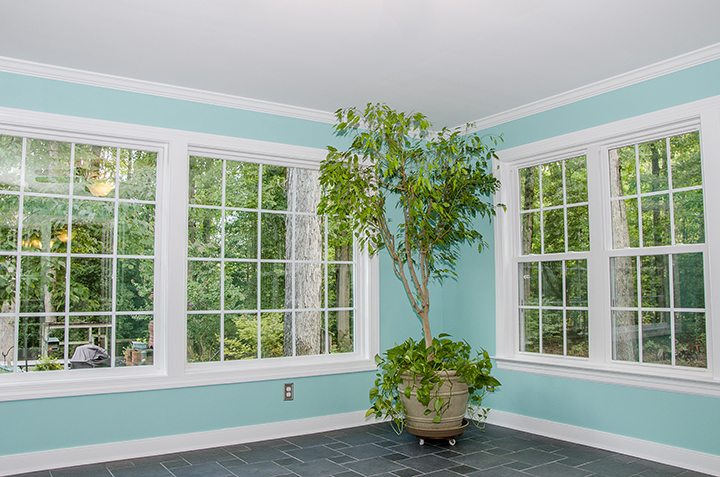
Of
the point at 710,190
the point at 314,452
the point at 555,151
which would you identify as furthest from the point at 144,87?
the point at 710,190

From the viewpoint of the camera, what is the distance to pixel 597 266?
4375 mm

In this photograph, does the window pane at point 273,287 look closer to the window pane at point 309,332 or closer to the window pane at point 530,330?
the window pane at point 309,332

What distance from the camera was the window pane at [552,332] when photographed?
Answer: 15.3 ft

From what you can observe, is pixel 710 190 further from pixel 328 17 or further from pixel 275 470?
pixel 275 470

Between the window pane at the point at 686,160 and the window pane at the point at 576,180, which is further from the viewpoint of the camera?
the window pane at the point at 576,180

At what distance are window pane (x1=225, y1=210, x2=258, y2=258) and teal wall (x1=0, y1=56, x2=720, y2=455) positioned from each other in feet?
2.07

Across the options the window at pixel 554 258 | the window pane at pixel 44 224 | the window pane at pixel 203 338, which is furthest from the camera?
the window at pixel 554 258

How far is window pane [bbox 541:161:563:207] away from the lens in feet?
15.6

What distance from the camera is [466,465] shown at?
381 centimetres

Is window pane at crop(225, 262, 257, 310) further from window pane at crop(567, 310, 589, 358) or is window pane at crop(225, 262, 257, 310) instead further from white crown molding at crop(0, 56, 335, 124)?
window pane at crop(567, 310, 589, 358)

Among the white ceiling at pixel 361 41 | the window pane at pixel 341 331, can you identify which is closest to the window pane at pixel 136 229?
the white ceiling at pixel 361 41

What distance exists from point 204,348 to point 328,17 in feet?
8.31

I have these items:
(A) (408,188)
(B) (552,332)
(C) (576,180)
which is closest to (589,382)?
(B) (552,332)

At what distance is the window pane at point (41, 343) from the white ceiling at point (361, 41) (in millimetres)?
1671
